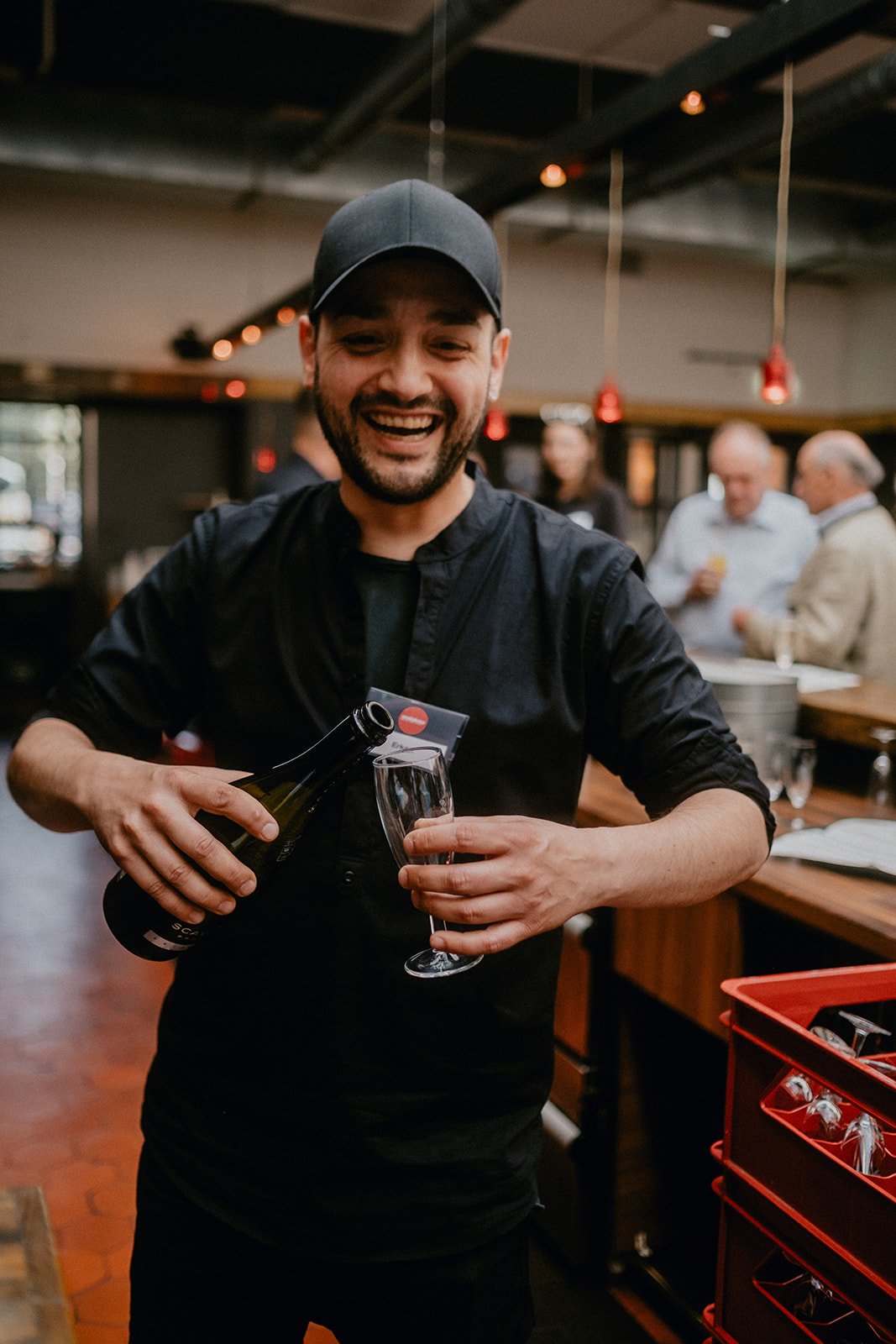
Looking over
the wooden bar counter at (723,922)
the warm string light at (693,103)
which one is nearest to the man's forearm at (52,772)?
the wooden bar counter at (723,922)

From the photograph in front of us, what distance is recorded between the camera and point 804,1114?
3.86ft

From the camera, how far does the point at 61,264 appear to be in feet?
27.5

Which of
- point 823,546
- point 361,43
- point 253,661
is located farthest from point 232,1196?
point 361,43

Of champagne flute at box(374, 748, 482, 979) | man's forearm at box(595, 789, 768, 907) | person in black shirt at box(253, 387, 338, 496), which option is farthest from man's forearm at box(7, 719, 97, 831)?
person in black shirt at box(253, 387, 338, 496)

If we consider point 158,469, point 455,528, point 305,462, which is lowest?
point 455,528

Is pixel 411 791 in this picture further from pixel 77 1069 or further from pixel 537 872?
pixel 77 1069

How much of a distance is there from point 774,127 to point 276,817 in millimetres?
5840

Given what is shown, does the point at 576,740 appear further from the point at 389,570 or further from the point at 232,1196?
the point at 232,1196

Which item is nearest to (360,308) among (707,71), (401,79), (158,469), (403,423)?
(403,423)

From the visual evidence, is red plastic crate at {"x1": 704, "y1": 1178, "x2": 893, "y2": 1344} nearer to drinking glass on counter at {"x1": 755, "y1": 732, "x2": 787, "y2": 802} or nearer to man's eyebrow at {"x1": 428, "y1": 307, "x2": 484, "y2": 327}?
man's eyebrow at {"x1": 428, "y1": 307, "x2": 484, "y2": 327}

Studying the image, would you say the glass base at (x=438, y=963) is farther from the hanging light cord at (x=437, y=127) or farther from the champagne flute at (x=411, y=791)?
the hanging light cord at (x=437, y=127)

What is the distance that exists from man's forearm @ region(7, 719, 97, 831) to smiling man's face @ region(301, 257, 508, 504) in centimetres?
43

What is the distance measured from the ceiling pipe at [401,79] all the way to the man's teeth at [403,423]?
3.88 m

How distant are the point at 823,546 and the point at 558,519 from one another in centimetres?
309
